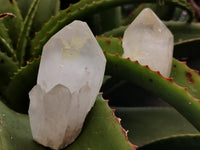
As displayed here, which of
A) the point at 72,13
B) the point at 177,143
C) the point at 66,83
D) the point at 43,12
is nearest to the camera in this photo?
the point at 66,83

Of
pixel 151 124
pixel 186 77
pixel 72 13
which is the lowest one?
pixel 151 124

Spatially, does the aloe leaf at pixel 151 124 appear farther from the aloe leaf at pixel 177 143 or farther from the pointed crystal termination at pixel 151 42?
the pointed crystal termination at pixel 151 42

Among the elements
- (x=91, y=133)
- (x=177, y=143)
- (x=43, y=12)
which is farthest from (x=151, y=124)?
(x=43, y=12)

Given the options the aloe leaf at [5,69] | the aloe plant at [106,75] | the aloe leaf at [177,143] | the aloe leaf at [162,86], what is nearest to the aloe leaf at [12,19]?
the aloe plant at [106,75]

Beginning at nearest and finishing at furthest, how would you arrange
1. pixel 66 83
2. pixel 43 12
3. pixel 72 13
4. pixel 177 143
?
pixel 66 83 → pixel 177 143 → pixel 72 13 → pixel 43 12

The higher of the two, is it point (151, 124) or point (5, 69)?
point (5, 69)

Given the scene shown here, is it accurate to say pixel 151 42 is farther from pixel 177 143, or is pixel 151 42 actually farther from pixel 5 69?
pixel 5 69
